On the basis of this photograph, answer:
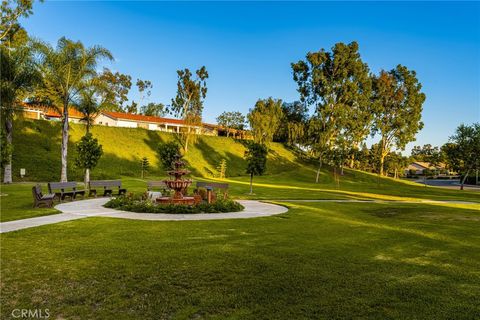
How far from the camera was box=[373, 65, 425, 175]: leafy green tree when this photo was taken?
6388cm

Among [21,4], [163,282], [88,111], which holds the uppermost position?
[21,4]

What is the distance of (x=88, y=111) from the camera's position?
29.5m

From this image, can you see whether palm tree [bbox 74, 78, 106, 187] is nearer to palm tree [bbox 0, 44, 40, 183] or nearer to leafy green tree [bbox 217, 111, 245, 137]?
palm tree [bbox 0, 44, 40, 183]

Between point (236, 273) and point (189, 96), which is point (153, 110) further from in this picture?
point (236, 273)

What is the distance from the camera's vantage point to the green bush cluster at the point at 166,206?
14.5m

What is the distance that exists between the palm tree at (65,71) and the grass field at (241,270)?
55.0ft

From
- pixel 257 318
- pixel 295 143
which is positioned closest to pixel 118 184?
pixel 257 318

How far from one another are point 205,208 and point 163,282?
9.20 metres

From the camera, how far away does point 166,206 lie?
1470 cm

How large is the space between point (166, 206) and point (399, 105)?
2429 inches

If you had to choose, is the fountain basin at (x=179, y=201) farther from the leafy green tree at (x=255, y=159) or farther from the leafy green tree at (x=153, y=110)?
the leafy green tree at (x=153, y=110)

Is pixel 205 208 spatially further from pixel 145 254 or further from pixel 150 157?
pixel 150 157

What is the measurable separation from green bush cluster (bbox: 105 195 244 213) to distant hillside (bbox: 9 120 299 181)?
9578 mm

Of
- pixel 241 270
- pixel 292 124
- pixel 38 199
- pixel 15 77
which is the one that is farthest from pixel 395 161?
pixel 241 270
